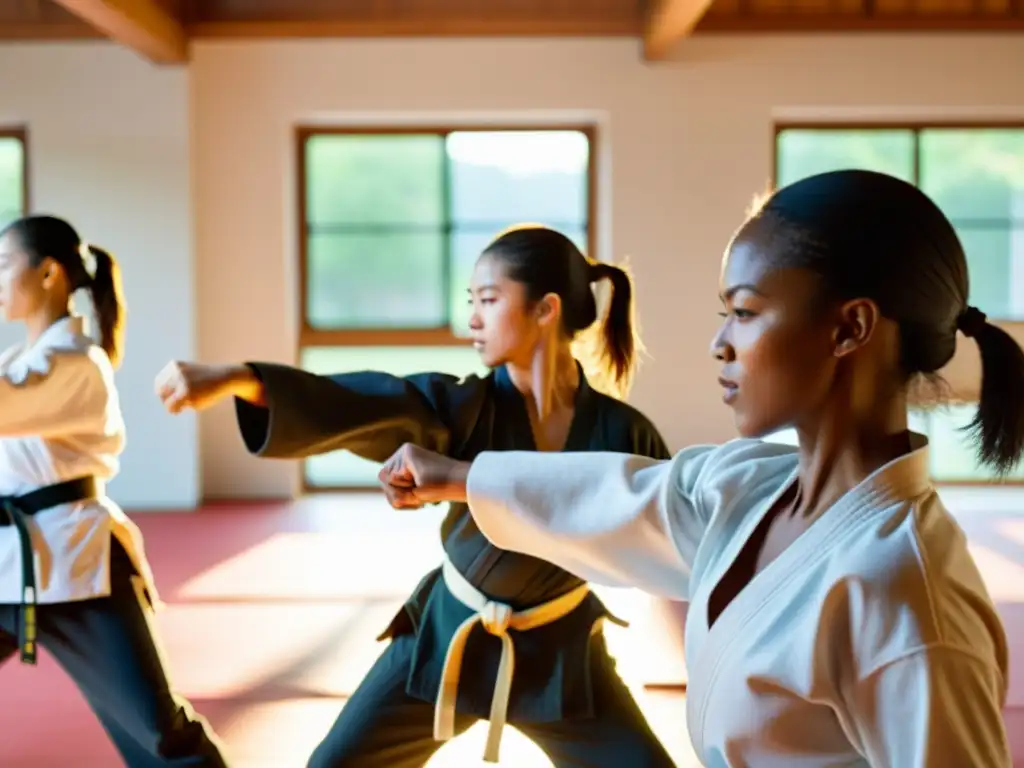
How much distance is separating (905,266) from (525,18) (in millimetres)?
5762

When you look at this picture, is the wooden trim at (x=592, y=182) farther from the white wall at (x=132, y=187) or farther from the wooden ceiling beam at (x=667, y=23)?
the white wall at (x=132, y=187)

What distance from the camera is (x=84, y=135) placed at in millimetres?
6078

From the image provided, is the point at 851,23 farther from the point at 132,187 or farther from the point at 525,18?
the point at 132,187

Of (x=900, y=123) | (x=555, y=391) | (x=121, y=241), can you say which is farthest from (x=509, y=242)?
(x=900, y=123)

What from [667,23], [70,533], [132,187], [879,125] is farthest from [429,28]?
[70,533]

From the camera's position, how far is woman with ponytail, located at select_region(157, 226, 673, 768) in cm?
160

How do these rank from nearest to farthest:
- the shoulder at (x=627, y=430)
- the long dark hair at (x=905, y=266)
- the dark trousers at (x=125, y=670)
→ 1. the long dark hair at (x=905, y=266)
2. the shoulder at (x=627, y=430)
3. the dark trousers at (x=125, y=670)

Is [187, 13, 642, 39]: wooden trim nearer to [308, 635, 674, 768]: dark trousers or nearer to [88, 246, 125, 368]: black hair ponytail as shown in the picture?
[88, 246, 125, 368]: black hair ponytail

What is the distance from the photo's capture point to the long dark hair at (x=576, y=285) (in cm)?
177

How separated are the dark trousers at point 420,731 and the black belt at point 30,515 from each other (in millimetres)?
676

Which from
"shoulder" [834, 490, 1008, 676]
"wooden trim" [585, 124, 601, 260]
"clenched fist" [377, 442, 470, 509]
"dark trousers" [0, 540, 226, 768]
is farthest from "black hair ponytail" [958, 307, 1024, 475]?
"wooden trim" [585, 124, 601, 260]

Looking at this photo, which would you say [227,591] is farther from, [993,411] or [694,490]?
[993,411]

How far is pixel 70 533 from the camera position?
200 cm

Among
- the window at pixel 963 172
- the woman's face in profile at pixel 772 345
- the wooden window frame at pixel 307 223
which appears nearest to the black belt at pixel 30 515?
the woman's face in profile at pixel 772 345
